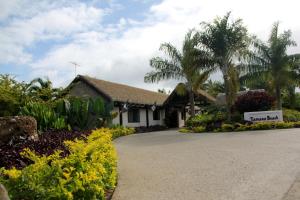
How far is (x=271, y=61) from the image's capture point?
30.1 m

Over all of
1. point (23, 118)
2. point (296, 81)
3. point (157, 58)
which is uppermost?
point (157, 58)

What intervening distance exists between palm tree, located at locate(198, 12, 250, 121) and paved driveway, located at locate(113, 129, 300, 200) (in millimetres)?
12220

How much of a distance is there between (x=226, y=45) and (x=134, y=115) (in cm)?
1021

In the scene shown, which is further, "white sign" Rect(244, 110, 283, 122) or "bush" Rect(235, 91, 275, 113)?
"bush" Rect(235, 91, 275, 113)

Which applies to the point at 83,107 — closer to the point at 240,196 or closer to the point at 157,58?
the point at 240,196

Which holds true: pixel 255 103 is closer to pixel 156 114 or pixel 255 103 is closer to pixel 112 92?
pixel 112 92

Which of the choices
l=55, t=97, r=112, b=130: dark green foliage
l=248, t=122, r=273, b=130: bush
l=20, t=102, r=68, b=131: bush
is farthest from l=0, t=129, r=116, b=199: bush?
l=248, t=122, r=273, b=130: bush

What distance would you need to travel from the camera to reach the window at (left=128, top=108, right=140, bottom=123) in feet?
101

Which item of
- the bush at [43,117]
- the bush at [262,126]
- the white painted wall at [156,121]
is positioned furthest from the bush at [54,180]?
the white painted wall at [156,121]

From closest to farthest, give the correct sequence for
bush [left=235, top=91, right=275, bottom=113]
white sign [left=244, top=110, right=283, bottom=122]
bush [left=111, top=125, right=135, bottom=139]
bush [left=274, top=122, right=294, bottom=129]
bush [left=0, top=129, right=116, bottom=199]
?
bush [left=0, top=129, right=116, bottom=199], bush [left=111, top=125, right=135, bottom=139], bush [left=274, top=122, right=294, bottom=129], white sign [left=244, top=110, right=283, bottom=122], bush [left=235, top=91, right=275, bottom=113]

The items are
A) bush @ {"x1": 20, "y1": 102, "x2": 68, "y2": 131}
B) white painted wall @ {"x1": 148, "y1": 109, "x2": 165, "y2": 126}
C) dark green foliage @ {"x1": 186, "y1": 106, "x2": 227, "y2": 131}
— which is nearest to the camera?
bush @ {"x1": 20, "y1": 102, "x2": 68, "y2": 131}

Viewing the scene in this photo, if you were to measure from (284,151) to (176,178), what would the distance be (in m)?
4.71

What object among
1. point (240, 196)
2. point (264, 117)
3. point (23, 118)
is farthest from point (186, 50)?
point (240, 196)

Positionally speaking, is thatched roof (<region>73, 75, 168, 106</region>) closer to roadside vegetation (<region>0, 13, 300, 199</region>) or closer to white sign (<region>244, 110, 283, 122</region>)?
roadside vegetation (<region>0, 13, 300, 199</region>)
